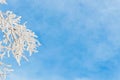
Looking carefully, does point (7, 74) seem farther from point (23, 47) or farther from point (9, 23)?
point (9, 23)

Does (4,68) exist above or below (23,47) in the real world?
below

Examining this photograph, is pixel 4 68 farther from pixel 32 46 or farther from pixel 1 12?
pixel 1 12

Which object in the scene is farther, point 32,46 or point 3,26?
point 32,46

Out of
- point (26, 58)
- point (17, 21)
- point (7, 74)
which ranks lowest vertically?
point (7, 74)

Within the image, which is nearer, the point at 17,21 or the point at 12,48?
the point at 12,48

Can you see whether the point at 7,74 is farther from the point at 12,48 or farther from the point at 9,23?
the point at 9,23

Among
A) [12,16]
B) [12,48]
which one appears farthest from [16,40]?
[12,16]

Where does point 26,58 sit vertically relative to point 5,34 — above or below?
below

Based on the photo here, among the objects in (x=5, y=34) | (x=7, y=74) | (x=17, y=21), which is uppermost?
(x=17, y=21)

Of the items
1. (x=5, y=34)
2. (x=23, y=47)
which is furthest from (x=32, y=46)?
(x=5, y=34)
